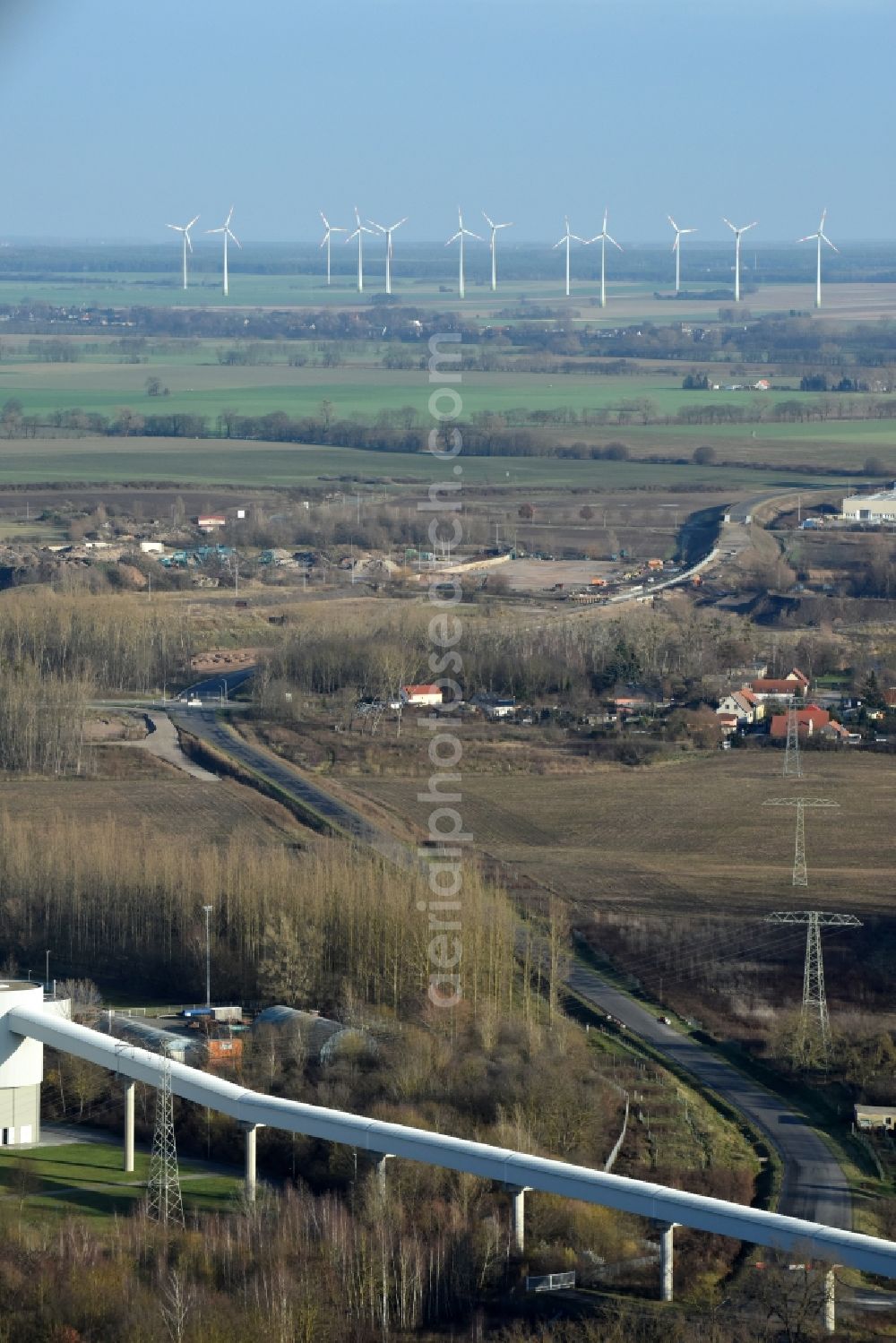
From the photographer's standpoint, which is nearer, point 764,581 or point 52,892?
point 52,892

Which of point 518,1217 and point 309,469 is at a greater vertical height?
point 518,1217

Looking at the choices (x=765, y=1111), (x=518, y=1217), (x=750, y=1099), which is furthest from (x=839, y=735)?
(x=518, y=1217)

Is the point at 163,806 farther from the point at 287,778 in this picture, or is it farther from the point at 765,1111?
the point at 765,1111

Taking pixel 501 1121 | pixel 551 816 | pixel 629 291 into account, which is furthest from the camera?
pixel 629 291

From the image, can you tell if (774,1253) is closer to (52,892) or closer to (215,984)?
(215,984)

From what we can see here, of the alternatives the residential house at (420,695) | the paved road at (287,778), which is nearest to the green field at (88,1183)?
the paved road at (287,778)

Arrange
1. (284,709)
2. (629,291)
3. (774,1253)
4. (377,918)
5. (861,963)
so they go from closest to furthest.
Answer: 1. (774,1253)
2. (377,918)
3. (861,963)
4. (284,709)
5. (629,291)

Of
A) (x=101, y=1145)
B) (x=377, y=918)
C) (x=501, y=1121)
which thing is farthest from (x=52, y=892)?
(x=501, y=1121)

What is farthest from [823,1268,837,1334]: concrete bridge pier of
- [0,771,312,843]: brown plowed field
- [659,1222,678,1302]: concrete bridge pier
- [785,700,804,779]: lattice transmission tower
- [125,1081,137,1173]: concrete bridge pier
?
[785,700,804,779]: lattice transmission tower
